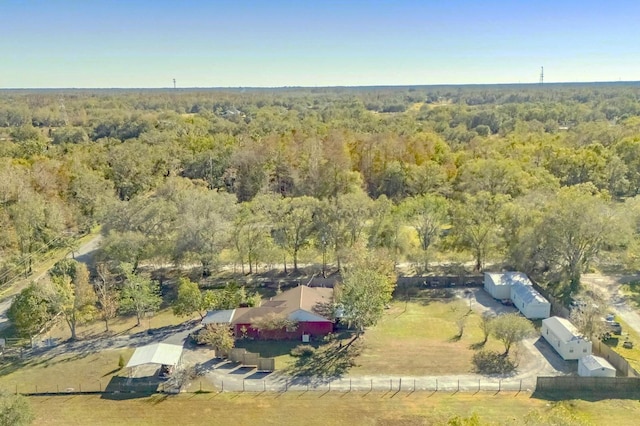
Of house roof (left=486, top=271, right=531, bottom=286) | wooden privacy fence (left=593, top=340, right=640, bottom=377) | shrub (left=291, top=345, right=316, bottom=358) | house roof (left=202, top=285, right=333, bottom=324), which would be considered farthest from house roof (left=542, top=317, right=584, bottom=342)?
shrub (left=291, top=345, right=316, bottom=358)

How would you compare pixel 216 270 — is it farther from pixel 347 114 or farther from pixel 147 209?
pixel 347 114

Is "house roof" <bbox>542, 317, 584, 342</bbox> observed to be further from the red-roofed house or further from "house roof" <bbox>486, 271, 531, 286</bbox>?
the red-roofed house

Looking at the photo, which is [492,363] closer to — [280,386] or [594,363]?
[594,363]

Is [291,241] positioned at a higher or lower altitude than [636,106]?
lower

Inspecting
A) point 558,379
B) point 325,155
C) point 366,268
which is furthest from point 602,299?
point 325,155

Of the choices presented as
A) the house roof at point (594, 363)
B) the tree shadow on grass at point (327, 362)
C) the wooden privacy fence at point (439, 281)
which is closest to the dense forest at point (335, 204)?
the wooden privacy fence at point (439, 281)

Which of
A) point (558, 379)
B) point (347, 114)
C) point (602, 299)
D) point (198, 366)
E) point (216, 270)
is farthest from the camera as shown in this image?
point (347, 114)
